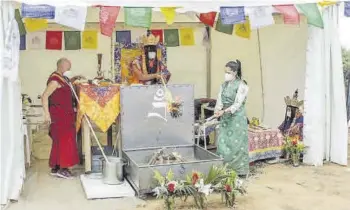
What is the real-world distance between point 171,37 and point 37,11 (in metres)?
2.91

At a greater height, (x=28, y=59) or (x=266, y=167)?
(x=28, y=59)

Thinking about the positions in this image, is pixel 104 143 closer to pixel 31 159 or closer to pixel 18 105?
pixel 31 159

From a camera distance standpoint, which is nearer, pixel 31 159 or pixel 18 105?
pixel 18 105

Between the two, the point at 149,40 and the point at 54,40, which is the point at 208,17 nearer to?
the point at 149,40

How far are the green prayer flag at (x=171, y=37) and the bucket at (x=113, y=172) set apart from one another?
2.67 m

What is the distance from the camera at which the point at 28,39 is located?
712 centimetres

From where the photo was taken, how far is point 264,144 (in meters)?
6.24

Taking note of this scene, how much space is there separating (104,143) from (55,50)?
1.48 metres

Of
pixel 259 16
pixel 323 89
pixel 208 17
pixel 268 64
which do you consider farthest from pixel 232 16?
pixel 268 64

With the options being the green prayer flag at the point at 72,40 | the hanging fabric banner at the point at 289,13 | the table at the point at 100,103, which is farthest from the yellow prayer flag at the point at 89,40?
the hanging fabric banner at the point at 289,13

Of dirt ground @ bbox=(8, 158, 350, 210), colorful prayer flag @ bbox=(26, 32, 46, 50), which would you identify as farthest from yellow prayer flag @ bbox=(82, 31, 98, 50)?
dirt ground @ bbox=(8, 158, 350, 210)

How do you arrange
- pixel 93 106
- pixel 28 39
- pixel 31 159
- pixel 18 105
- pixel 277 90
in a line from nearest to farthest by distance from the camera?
pixel 18 105 → pixel 93 106 → pixel 31 159 → pixel 28 39 → pixel 277 90

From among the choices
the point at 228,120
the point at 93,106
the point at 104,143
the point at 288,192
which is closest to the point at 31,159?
the point at 104,143

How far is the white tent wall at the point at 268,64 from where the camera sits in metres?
7.28
